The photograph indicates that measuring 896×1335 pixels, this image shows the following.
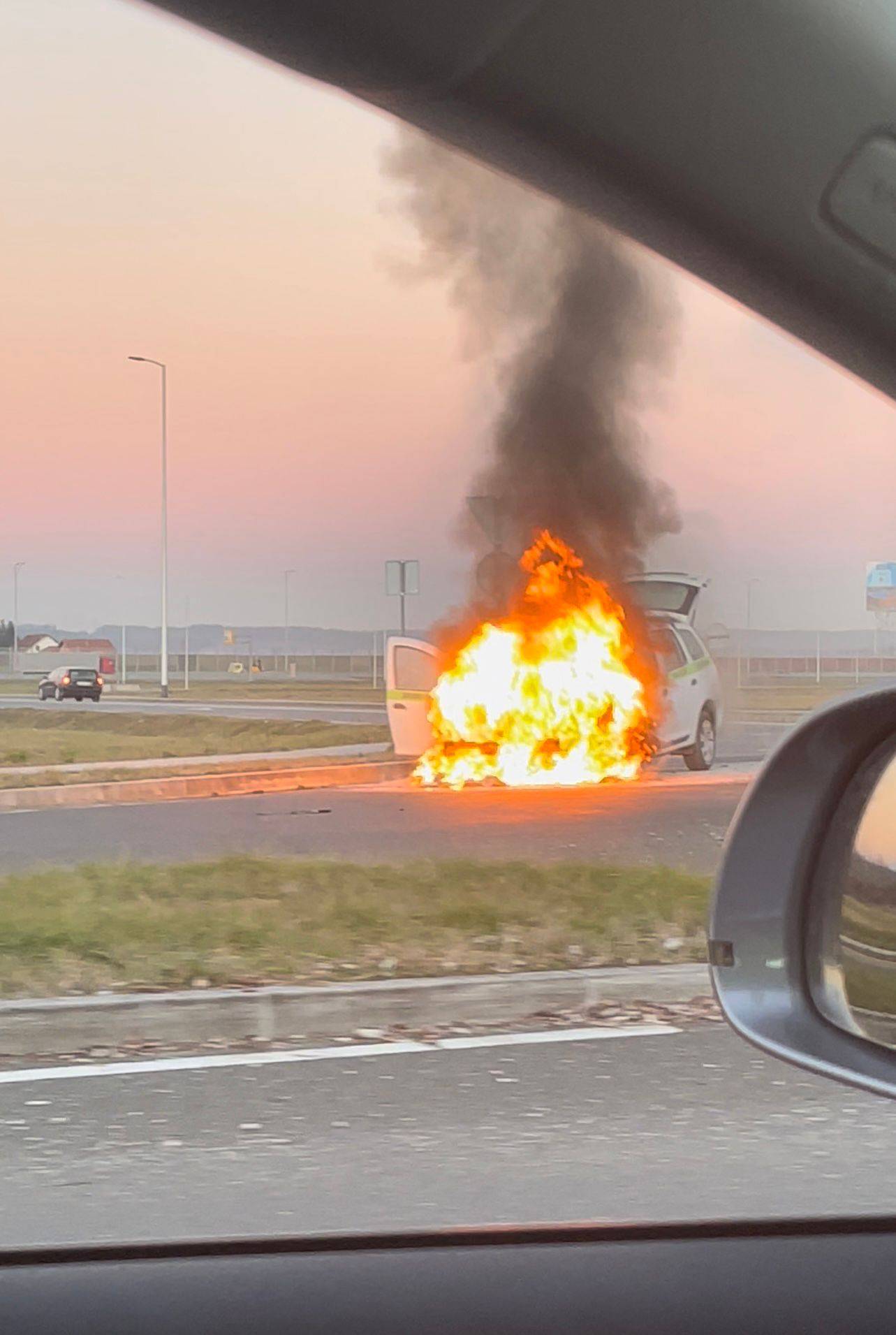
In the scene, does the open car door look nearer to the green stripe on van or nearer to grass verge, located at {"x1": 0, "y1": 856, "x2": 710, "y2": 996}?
the green stripe on van

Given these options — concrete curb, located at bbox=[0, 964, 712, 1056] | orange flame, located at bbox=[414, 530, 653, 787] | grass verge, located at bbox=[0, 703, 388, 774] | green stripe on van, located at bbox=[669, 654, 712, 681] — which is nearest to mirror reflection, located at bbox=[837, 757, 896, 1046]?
concrete curb, located at bbox=[0, 964, 712, 1056]

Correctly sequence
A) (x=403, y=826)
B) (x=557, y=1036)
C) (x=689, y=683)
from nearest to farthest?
1. (x=557, y=1036)
2. (x=403, y=826)
3. (x=689, y=683)

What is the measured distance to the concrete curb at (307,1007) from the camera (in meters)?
4.59

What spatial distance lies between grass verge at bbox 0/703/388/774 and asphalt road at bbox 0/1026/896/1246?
12.1 m

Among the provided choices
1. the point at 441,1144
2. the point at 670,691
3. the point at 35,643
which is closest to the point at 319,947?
the point at 441,1144

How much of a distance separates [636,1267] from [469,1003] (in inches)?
111

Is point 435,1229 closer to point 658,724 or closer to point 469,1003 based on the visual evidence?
point 469,1003

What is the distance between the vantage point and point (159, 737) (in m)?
20.6

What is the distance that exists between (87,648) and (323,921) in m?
39.7

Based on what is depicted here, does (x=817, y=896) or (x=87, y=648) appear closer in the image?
(x=817, y=896)

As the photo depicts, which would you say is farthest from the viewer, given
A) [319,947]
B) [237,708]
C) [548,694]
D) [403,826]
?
[237,708]

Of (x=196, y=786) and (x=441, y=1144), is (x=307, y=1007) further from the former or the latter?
(x=196, y=786)

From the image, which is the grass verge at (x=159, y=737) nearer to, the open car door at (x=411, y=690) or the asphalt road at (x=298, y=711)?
the asphalt road at (x=298, y=711)

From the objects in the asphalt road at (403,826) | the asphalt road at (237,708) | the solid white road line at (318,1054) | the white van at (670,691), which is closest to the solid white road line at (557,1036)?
the solid white road line at (318,1054)
